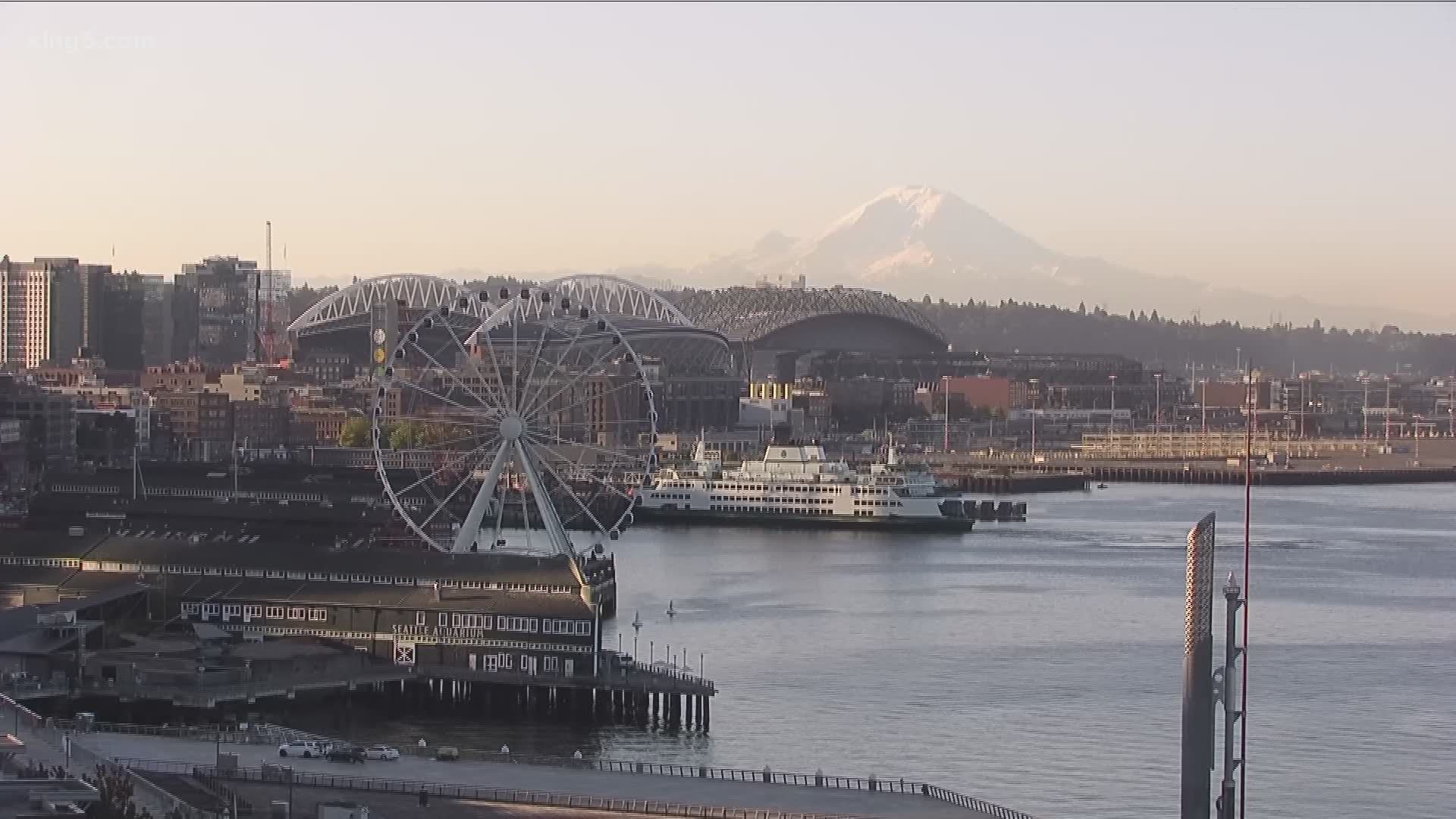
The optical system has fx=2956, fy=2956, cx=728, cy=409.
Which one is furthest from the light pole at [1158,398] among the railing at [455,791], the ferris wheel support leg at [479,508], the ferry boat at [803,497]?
the railing at [455,791]

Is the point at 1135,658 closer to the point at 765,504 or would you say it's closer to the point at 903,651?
the point at 903,651

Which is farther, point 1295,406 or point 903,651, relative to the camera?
point 1295,406

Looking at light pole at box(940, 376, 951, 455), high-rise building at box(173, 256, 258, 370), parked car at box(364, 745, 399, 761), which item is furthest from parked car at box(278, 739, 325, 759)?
high-rise building at box(173, 256, 258, 370)

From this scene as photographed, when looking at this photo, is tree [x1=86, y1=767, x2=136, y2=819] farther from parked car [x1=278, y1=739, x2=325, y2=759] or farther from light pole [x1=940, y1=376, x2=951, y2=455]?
light pole [x1=940, y1=376, x2=951, y2=455]

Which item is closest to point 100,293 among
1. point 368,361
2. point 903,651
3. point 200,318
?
point 200,318

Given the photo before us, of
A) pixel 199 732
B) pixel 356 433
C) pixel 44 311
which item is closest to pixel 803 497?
pixel 356 433
